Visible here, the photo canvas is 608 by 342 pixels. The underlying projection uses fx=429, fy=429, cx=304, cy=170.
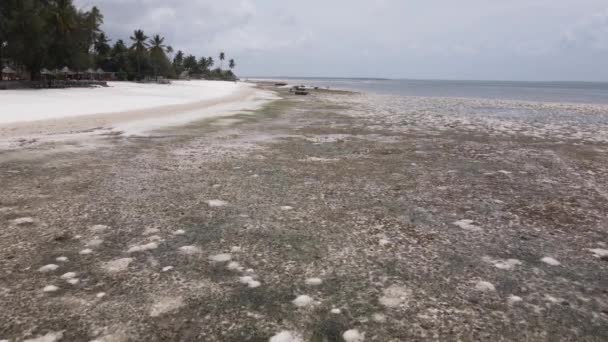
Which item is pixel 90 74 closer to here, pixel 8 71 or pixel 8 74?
pixel 8 71

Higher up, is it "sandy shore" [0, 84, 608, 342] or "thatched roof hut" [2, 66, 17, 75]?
"thatched roof hut" [2, 66, 17, 75]

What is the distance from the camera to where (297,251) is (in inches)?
237

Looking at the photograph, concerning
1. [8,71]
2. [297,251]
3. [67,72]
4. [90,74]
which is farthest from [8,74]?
[297,251]

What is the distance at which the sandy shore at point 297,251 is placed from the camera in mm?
4270

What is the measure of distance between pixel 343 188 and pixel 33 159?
8860 mm

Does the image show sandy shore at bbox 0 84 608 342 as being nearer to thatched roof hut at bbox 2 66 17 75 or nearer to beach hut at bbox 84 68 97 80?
thatched roof hut at bbox 2 66 17 75

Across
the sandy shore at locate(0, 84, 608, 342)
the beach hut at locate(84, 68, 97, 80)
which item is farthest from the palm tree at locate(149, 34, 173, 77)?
the sandy shore at locate(0, 84, 608, 342)

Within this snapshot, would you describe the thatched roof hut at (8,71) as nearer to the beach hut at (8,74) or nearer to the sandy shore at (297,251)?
the beach hut at (8,74)

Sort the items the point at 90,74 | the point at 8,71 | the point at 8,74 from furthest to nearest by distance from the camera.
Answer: the point at 90,74, the point at 8,71, the point at 8,74

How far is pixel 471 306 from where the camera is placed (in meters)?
4.62

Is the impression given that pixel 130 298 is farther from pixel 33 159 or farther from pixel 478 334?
pixel 33 159

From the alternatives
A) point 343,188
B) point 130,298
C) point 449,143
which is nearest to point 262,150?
point 343,188

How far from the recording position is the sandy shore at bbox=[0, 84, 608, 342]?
168 inches

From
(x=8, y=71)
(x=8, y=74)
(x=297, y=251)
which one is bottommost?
(x=297, y=251)
